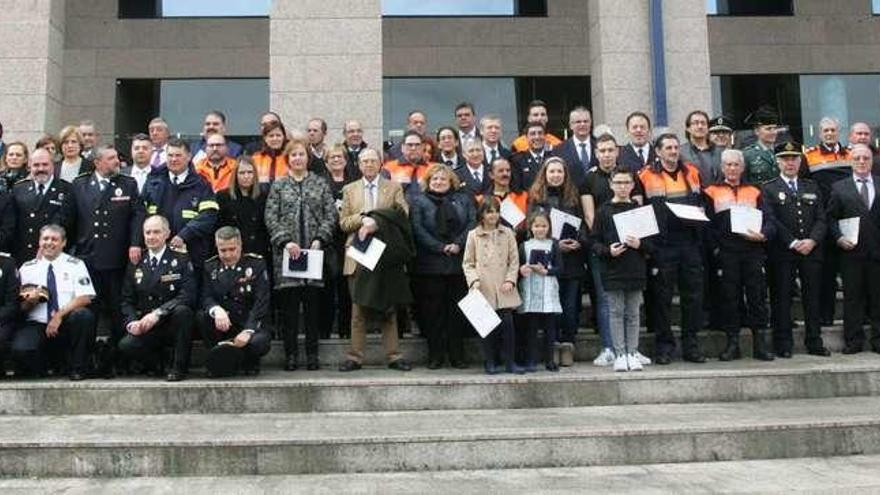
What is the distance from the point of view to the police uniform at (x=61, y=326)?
766cm

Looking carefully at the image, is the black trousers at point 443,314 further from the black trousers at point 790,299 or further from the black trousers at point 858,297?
the black trousers at point 858,297

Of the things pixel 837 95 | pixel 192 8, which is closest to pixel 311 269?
pixel 192 8

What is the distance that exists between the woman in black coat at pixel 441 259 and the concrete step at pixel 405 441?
1.40 metres

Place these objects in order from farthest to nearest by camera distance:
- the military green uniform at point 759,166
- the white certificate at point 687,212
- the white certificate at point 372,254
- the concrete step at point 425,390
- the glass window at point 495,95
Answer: the glass window at point 495,95, the military green uniform at point 759,166, the white certificate at point 687,212, the white certificate at point 372,254, the concrete step at point 425,390

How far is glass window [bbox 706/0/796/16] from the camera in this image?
18516mm

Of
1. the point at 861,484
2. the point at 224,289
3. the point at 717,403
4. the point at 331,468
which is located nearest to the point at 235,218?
the point at 224,289

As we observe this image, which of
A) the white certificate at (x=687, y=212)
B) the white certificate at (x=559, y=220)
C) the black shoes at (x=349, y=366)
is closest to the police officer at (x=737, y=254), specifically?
the white certificate at (x=687, y=212)

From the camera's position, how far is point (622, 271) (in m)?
8.01

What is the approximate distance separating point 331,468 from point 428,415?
1248 millimetres

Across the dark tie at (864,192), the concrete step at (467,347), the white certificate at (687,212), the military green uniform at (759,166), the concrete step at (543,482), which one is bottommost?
the concrete step at (543,482)

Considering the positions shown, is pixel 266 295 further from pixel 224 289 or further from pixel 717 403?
pixel 717 403

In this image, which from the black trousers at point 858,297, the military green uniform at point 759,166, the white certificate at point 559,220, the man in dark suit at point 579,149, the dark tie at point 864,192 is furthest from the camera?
the military green uniform at point 759,166

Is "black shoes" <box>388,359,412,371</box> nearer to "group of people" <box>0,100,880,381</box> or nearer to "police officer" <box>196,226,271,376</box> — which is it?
"group of people" <box>0,100,880,381</box>

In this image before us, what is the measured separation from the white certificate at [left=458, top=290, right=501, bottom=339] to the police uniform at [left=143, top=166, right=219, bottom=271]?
2.84 m
